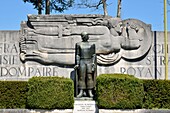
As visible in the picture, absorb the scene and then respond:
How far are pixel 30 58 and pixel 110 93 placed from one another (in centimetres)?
515

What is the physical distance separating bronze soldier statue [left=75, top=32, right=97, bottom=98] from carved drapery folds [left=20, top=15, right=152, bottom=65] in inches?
84.6

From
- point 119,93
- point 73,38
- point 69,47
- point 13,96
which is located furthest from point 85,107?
point 73,38

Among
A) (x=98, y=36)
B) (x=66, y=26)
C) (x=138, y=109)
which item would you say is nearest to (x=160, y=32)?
(x=98, y=36)

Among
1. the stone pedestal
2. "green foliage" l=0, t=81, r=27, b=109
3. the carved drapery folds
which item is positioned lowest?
the stone pedestal

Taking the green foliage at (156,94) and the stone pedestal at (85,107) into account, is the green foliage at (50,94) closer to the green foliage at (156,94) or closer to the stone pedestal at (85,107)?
the stone pedestal at (85,107)

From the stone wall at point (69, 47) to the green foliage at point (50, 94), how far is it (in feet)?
11.7

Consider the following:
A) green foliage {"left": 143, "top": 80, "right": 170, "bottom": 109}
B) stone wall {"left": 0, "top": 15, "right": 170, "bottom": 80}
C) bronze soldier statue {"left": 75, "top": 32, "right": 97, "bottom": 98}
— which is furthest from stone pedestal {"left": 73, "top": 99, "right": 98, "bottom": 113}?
stone wall {"left": 0, "top": 15, "right": 170, "bottom": 80}

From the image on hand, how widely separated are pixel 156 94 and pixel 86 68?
2814 mm

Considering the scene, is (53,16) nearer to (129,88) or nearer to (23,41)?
(23,41)

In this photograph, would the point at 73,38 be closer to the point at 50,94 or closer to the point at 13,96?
the point at 13,96

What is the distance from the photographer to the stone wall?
1662 cm

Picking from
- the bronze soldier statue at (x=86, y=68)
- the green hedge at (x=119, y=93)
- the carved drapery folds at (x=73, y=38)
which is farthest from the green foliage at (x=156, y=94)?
the carved drapery folds at (x=73, y=38)

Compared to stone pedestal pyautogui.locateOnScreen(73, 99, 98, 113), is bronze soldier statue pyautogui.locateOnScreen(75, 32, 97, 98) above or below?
above

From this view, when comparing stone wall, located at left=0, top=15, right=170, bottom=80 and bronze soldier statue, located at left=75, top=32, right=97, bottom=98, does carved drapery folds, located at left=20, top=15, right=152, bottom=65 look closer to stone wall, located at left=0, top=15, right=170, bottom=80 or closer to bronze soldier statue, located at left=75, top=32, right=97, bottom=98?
stone wall, located at left=0, top=15, right=170, bottom=80
